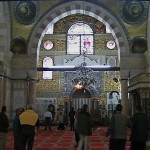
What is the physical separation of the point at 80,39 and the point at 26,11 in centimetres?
839

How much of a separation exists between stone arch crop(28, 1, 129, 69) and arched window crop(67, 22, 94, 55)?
748cm

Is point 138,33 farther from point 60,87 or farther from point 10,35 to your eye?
point 60,87

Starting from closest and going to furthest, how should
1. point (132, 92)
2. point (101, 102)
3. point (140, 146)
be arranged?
point (140, 146) → point (132, 92) → point (101, 102)

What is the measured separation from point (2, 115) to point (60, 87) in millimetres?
15081

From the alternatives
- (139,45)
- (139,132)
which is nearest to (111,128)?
(139,132)

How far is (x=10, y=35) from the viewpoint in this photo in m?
14.0

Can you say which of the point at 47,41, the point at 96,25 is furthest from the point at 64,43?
the point at 96,25

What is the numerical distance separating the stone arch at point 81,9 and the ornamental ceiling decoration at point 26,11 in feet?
1.50

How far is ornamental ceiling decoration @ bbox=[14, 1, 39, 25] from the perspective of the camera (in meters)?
13.9

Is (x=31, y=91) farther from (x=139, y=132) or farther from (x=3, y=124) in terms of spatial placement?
(x=139, y=132)

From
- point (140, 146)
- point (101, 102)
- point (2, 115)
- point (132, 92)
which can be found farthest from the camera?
point (101, 102)

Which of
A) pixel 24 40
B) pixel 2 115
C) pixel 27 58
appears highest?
pixel 24 40

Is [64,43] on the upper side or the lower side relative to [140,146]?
upper

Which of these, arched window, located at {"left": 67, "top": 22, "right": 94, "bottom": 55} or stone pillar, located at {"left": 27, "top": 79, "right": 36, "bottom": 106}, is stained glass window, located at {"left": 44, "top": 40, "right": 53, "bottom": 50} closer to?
arched window, located at {"left": 67, "top": 22, "right": 94, "bottom": 55}
